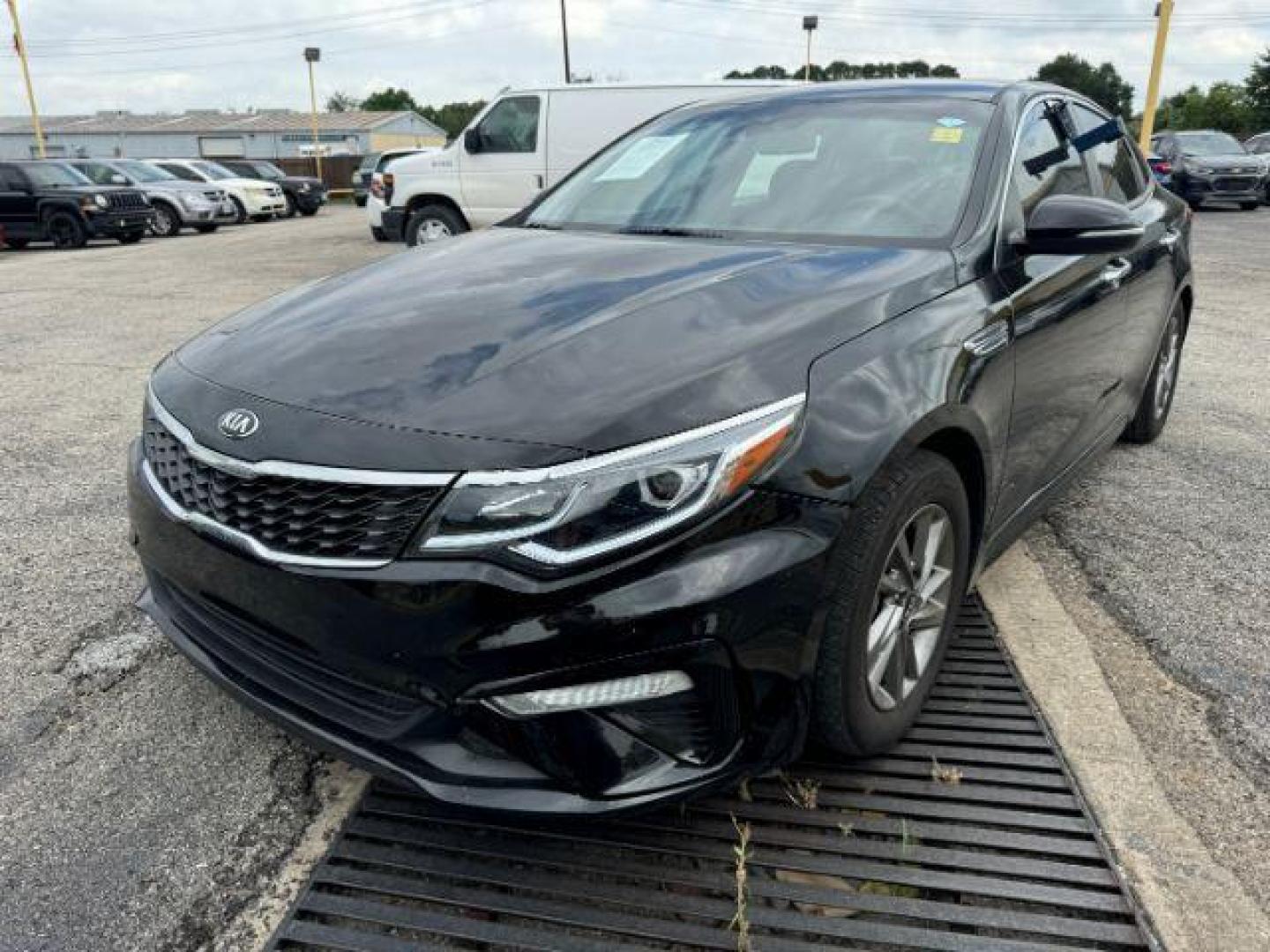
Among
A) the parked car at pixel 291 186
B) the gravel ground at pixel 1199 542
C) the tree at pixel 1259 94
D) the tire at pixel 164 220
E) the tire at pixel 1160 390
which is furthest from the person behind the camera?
the tree at pixel 1259 94

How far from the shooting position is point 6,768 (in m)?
2.40

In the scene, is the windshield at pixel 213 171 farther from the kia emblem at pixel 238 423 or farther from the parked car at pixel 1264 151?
the kia emblem at pixel 238 423

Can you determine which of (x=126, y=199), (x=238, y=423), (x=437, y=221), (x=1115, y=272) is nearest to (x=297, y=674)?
(x=238, y=423)

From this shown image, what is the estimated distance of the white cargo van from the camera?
11.1 meters

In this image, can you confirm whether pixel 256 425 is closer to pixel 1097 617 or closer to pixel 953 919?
pixel 953 919

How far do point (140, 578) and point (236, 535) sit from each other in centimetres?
178

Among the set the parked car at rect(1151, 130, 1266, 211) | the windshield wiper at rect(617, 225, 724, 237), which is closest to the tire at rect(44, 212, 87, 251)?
the windshield wiper at rect(617, 225, 724, 237)

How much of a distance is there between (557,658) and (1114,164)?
3.39 m

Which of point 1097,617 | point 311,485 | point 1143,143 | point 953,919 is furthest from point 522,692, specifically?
point 1143,143

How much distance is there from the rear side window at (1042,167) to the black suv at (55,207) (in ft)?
59.8

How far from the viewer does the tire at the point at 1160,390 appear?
4.47 metres

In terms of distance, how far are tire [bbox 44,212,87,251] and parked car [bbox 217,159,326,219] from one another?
9689 millimetres

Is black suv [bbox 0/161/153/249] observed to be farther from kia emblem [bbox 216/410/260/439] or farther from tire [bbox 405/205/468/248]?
kia emblem [bbox 216/410/260/439]

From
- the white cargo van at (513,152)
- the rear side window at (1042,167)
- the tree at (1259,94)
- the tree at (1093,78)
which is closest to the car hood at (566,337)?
the rear side window at (1042,167)
